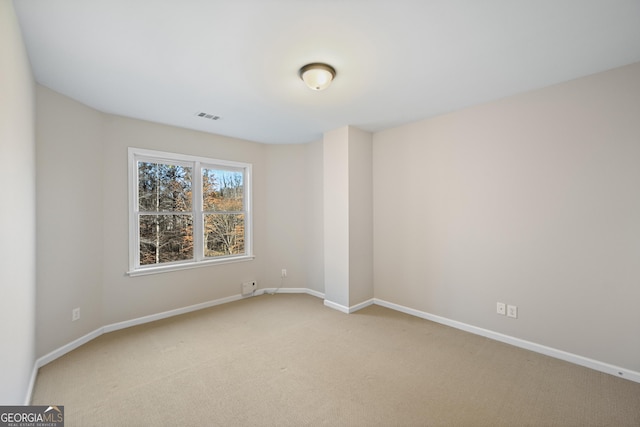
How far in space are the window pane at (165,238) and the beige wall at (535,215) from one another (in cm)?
307

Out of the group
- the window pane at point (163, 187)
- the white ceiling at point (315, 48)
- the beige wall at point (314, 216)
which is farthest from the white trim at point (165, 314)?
the white ceiling at point (315, 48)

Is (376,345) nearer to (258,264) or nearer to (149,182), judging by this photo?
(258,264)

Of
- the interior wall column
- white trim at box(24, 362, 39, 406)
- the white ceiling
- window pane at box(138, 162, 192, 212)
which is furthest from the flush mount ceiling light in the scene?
white trim at box(24, 362, 39, 406)

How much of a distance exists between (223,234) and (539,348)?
13.8ft

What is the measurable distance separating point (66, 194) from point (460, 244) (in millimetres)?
4354

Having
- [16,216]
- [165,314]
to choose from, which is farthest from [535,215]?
[165,314]

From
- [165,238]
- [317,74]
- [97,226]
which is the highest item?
[317,74]

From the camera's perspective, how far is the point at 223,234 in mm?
4348

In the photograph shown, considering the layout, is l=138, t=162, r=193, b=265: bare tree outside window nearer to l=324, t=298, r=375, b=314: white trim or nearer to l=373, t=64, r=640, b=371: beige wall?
l=324, t=298, r=375, b=314: white trim

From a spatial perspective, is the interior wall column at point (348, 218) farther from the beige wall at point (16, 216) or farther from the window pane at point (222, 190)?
the beige wall at point (16, 216)

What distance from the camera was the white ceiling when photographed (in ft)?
5.35

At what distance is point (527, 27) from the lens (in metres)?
1.78

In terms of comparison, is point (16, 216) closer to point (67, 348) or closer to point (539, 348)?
point (67, 348)

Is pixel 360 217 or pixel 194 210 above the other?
pixel 194 210
